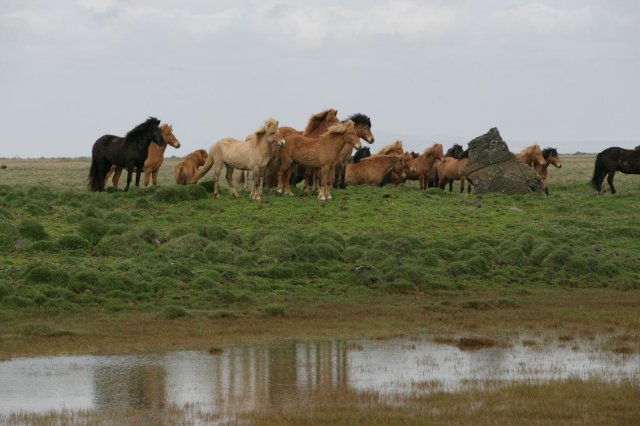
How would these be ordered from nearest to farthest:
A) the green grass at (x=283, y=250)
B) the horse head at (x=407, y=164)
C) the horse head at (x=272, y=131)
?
the green grass at (x=283, y=250), the horse head at (x=272, y=131), the horse head at (x=407, y=164)

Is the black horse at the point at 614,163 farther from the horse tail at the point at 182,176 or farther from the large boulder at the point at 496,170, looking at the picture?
the horse tail at the point at 182,176

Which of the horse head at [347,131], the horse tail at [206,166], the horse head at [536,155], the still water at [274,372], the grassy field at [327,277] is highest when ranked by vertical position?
the horse head at [347,131]

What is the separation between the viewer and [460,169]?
119 feet

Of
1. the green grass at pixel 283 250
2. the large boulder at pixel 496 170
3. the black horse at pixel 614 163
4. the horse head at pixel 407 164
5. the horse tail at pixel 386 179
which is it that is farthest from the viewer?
the horse head at pixel 407 164

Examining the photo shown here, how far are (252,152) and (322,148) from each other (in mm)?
1987

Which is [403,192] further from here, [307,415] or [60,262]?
[307,415]

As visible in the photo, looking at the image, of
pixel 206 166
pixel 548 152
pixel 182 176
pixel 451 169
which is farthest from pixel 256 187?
pixel 548 152

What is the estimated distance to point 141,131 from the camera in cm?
3003

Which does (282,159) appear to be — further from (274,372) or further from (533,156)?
(274,372)

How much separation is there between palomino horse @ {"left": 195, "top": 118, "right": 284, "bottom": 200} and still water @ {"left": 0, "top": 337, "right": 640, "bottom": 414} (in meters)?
13.1

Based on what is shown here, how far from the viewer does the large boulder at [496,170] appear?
33.9 meters

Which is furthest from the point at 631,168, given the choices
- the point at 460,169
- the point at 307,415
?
the point at 307,415

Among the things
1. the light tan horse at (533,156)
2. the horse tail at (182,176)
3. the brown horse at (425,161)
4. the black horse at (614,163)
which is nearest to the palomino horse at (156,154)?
the horse tail at (182,176)

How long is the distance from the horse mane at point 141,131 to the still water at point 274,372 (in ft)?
53.3
